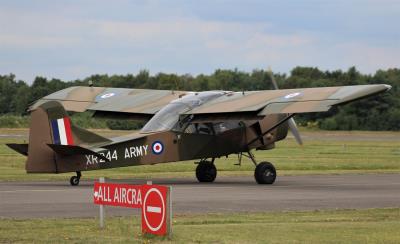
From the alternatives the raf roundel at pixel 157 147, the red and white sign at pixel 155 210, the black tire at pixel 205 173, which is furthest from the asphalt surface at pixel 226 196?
the red and white sign at pixel 155 210

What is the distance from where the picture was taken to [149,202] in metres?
13.7

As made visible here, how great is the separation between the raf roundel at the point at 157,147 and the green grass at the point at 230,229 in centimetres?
818

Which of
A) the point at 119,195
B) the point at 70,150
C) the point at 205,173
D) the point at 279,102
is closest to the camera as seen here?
the point at 119,195

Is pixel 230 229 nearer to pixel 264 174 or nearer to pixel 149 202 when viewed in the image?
pixel 149 202

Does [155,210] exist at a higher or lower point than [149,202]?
lower

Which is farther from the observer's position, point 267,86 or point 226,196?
point 267,86

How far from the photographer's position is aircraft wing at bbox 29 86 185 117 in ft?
102

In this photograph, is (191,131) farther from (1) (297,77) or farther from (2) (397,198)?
(1) (297,77)

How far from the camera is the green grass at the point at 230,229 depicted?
1412cm

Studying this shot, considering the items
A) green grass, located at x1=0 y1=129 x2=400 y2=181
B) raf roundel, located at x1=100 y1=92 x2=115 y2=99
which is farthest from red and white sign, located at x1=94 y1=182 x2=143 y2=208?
raf roundel, located at x1=100 y1=92 x2=115 y2=99

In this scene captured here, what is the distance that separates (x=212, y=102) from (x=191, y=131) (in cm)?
141

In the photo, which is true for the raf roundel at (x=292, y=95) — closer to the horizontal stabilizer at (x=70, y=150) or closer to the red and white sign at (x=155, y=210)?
the horizontal stabilizer at (x=70, y=150)

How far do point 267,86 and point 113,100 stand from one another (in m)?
66.8

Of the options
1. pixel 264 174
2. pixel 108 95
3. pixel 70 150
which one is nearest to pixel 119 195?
pixel 70 150
